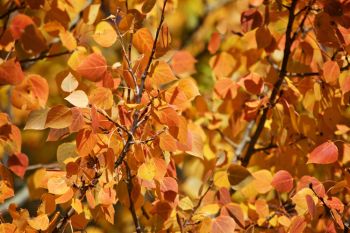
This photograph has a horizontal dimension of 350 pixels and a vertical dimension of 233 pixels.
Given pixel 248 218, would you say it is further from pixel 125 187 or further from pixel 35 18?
pixel 35 18

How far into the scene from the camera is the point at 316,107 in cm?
179

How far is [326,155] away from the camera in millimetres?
1568

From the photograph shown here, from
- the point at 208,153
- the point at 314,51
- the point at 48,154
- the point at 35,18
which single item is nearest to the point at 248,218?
the point at 208,153

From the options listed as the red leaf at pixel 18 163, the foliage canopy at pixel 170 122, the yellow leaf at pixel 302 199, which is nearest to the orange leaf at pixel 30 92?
the foliage canopy at pixel 170 122

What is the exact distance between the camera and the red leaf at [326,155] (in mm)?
1557

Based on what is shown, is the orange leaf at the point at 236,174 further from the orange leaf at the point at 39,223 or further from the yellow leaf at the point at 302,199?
the orange leaf at the point at 39,223

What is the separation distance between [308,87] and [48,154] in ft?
11.4

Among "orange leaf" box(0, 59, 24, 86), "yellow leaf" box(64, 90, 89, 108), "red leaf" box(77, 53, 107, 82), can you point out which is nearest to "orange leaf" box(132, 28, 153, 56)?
"red leaf" box(77, 53, 107, 82)

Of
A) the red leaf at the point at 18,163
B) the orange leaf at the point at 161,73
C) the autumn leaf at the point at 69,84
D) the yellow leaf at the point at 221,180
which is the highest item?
the orange leaf at the point at 161,73

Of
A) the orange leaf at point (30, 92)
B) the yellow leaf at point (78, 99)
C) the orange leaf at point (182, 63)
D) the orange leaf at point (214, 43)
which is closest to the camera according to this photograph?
the yellow leaf at point (78, 99)

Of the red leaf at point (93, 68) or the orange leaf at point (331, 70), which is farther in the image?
the orange leaf at point (331, 70)

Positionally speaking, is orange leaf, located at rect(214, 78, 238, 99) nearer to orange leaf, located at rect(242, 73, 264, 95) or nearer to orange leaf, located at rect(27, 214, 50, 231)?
orange leaf, located at rect(242, 73, 264, 95)

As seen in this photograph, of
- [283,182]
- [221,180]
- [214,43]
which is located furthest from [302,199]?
[214,43]

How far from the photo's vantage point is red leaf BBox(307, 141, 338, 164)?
5.11 feet
